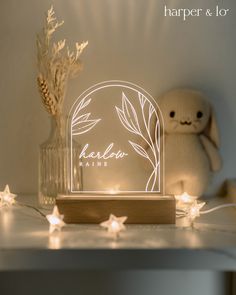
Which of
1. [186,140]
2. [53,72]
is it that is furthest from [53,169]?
[186,140]

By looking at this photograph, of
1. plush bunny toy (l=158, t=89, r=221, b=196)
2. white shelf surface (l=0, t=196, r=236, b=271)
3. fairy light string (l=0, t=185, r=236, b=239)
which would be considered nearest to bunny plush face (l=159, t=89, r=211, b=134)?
plush bunny toy (l=158, t=89, r=221, b=196)

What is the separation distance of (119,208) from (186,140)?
0.32 m

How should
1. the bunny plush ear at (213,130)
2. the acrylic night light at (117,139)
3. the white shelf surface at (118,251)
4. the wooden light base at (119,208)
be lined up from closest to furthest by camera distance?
the white shelf surface at (118,251) → the wooden light base at (119,208) → the acrylic night light at (117,139) → the bunny plush ear at (213,130)

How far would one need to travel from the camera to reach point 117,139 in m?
1.14

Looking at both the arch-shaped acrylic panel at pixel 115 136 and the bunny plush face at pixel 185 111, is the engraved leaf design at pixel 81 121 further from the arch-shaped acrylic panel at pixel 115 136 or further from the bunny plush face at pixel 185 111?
the bunny plush face at pixel 185 111

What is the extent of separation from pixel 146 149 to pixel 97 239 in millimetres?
390

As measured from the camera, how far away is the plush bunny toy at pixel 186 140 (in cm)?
104

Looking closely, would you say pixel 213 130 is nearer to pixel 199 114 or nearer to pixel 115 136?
pixel 199 114

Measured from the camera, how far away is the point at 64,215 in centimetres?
86

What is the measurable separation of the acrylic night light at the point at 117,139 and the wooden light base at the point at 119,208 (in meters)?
0.03

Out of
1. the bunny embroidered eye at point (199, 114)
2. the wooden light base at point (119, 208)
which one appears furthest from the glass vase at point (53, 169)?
the bunny embroidered eye at point (199, 114)

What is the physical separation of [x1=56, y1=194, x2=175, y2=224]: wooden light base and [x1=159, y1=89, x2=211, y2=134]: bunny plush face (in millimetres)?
267

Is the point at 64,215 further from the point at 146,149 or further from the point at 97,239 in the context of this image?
the point at 146,149

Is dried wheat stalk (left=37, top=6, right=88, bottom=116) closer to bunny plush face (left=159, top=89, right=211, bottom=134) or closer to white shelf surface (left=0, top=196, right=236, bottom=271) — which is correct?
bunny plush face (left=159, top=89, right=211, bottom=134)
